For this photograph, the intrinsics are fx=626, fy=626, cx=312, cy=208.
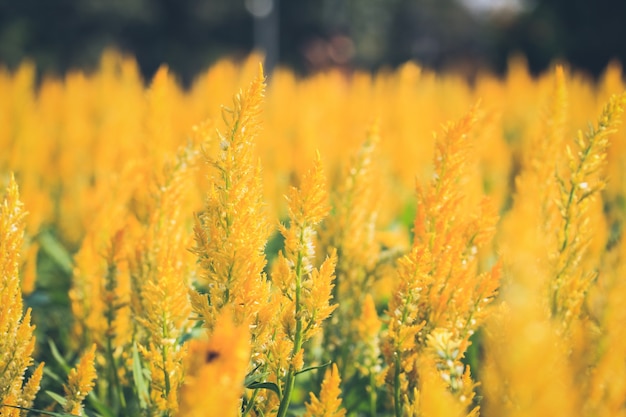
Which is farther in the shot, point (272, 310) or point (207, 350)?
point (272, 310)

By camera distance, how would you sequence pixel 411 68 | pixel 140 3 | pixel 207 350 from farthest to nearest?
pixel 140 3, pixel 411 68, pixel 207 350

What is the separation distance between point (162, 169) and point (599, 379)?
3.48 feet

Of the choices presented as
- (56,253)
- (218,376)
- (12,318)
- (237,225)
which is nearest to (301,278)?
(237,225)

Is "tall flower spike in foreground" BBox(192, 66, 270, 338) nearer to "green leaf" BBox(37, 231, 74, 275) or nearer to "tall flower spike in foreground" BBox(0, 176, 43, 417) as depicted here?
"tall flower spike in foreground" BBox(0, 176, 43, 417)

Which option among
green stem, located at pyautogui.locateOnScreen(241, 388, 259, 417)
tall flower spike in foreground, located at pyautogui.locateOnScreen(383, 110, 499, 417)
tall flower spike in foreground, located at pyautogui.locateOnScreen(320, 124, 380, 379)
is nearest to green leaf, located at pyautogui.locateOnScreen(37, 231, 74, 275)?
tall flower spike in foreground, located at pyautogui.locateOnScreen(320, 124, 380, 379)

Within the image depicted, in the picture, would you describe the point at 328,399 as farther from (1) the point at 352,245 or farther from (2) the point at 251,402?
(1) the point at 352,245

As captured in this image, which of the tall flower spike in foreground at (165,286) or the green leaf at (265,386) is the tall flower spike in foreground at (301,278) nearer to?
the green leaf at (265,386)

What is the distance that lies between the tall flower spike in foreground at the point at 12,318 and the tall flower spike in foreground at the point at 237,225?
35cm

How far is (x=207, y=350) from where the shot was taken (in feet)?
2.63

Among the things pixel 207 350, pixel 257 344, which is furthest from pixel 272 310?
pixel 207 350

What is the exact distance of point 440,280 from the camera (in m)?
1.21

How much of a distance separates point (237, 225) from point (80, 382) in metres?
0.48

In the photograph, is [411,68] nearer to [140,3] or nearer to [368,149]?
[368,149]

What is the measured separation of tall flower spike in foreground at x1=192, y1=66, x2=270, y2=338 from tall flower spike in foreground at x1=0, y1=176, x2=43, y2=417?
1.16ft
